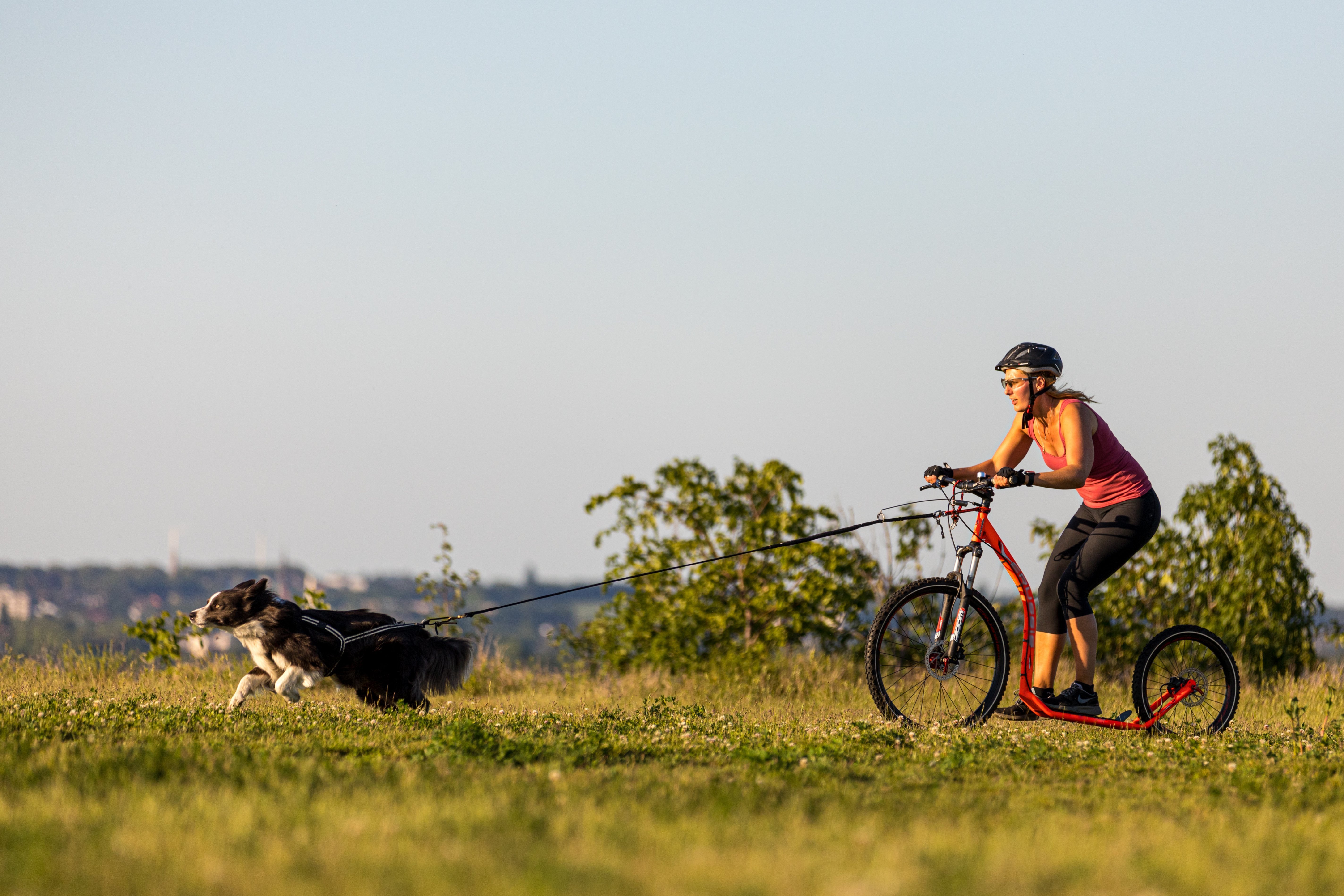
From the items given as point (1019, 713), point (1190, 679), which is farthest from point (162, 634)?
point (1190, 679)

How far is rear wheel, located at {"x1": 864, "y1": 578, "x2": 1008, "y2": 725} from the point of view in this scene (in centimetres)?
691

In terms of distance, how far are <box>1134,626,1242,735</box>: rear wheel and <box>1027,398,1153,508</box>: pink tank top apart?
95cm

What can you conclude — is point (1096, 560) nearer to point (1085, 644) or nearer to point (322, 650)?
point (1085, 644)

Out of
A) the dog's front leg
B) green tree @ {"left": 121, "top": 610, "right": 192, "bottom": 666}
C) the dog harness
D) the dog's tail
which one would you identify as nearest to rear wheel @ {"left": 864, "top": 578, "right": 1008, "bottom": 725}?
the dog's tail

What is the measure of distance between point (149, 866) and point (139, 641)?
935cm

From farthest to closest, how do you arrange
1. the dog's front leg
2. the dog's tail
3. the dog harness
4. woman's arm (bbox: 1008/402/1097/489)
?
the dog's tail → the dog harness → the dog's front leg → woman's arm (bbox: 1008/402/1097/489)

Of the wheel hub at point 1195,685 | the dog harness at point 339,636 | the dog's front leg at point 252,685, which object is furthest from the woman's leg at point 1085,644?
the dog's front leg at point 252,685

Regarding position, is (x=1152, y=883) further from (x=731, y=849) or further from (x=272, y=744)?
(x=272, y=744)

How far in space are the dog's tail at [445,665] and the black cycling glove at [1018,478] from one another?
373cm

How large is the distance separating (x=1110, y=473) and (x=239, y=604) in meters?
Answer: 5.57

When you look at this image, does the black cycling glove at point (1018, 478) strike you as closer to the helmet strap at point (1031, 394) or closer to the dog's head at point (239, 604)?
the helmet strap at point (1031, 394)

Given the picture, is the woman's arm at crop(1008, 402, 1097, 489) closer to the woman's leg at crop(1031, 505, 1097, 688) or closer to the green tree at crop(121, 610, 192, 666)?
the woman's leg at crop(1031, 505, 1097, 688)

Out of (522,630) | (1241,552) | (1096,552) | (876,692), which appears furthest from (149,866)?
(522,630)

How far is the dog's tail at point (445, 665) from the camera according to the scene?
761 centimetres
